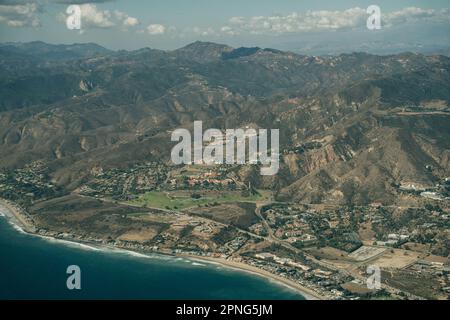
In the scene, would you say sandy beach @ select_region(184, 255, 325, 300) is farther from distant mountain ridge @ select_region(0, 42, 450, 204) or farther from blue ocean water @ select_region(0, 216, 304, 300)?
distant mountain ridge @ select_region(0, 42, 450, 204)

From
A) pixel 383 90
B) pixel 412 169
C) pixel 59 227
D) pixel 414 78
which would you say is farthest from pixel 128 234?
pixel 414 78

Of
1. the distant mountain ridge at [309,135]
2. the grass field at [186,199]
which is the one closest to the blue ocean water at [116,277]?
the grass field at [186,199]

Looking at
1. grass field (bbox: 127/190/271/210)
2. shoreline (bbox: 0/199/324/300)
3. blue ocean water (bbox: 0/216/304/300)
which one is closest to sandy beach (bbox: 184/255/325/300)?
shoreline (bbox: 0/199/324/300)

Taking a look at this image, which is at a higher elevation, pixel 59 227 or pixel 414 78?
pixel 414 78

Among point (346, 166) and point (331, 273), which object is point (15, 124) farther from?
point (331, 273)

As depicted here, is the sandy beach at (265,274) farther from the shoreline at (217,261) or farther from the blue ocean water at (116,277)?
the blue ocean water at (116,277)

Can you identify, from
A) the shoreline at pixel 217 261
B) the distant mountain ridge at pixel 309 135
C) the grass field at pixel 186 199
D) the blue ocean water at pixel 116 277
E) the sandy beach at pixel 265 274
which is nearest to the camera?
the blue ocean water at pixel 116 277
